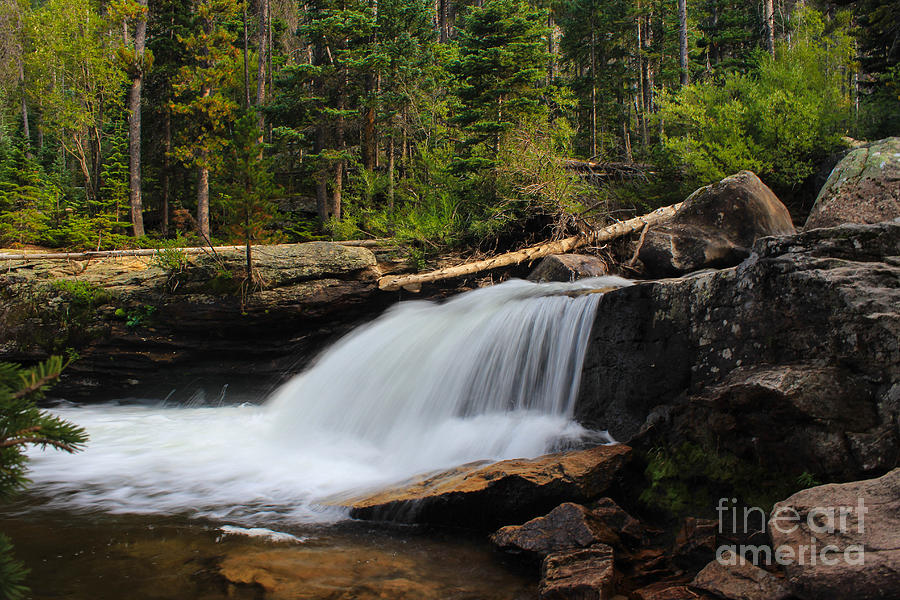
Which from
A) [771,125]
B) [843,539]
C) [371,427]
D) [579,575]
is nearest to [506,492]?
[579,575]

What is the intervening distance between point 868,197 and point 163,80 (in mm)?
25599

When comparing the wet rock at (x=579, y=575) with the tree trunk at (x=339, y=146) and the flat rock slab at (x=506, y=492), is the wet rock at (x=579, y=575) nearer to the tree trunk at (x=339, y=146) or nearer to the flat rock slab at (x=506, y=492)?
the flat rock slab at (x=506, y=492)

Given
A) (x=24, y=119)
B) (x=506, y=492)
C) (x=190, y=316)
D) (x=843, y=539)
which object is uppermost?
(x=24, y=119)

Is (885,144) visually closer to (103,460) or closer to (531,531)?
(531,531)

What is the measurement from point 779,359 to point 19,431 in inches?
211

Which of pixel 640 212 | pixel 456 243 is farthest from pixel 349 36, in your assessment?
pixel 640 212

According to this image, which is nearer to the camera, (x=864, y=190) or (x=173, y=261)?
(x=864, y=190)

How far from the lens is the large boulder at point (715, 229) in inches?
377

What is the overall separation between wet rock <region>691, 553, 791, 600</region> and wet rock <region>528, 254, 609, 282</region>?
6948 millimetres

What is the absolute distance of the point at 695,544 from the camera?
4.20m

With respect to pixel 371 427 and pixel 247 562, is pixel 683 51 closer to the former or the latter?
pixel 371 427

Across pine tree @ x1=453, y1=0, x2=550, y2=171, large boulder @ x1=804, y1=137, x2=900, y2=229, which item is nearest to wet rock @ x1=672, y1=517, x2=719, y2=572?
large boulder @ x1=804, y1=137, x2=900, y2=229

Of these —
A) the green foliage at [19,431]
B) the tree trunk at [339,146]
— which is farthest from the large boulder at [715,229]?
the tree trunk at [339,146]

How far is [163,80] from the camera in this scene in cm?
2339
